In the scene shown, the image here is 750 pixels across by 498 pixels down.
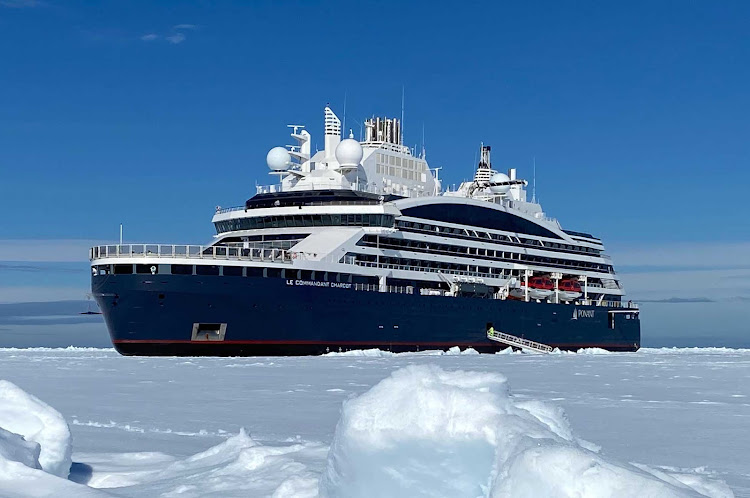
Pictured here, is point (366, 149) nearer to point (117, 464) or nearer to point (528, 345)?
point (528, 345)

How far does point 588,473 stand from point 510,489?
19.4 inches

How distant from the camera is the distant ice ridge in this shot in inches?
213

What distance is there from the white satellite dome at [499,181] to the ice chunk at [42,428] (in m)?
47.8

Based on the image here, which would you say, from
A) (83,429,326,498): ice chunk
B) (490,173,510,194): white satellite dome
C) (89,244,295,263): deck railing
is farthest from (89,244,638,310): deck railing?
(83,429,326,498): ice chunk

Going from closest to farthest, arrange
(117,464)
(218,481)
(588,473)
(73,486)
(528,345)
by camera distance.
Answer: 1. (588,473)
2. (73,486)
3. (218,481)
4. (117,464)
5. (528,345)

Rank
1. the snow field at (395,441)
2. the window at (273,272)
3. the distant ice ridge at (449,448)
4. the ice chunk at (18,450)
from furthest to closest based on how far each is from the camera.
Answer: the window at (273,272), the ice chunk at (18,450), the snow field at (395,441), the distant ice ridge at (449,448)

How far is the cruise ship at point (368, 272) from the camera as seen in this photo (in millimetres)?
35500

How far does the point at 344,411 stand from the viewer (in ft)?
22.4

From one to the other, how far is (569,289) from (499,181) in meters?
8.40

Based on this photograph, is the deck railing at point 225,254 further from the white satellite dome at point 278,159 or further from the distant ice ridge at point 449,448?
the distant ice ridge at point 449,448

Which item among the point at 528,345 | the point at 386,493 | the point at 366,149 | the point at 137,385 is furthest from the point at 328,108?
the point at 386,493

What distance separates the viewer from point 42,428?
861 cm

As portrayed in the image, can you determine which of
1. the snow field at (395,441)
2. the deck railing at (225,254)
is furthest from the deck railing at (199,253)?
the snow field at (395,441)

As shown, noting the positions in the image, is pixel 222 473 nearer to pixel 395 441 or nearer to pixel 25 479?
pixel 25 479
